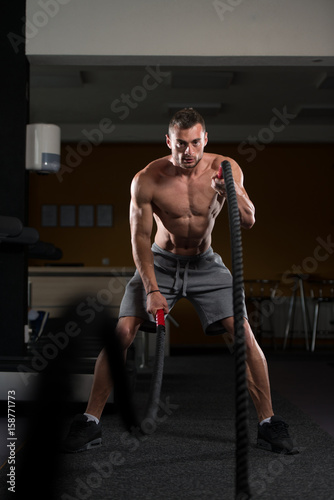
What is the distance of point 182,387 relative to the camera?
3926mm

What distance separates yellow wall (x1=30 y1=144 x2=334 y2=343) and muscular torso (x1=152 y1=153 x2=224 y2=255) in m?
5.33

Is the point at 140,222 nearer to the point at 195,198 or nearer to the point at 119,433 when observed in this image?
the point at 195,198

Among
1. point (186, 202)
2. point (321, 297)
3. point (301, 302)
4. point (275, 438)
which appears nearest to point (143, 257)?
point (186, 202)

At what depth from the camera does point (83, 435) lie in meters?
2.16

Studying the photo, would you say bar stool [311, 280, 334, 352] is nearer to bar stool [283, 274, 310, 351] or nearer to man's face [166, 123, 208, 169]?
bar stool [283, 274, 310, 351]

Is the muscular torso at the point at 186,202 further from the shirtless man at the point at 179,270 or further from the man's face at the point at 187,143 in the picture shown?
the man's face at the point at 187,143

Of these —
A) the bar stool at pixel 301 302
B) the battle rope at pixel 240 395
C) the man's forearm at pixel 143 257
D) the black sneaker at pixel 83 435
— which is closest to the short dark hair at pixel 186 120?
the man's forearm at pixel 143 257

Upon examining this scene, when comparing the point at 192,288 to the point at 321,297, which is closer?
the point at 192,288

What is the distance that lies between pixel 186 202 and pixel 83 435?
3.42ft

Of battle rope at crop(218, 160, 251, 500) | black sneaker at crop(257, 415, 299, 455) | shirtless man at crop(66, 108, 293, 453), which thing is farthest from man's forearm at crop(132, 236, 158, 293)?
battle rope at crop(218, 160, 251, 500)

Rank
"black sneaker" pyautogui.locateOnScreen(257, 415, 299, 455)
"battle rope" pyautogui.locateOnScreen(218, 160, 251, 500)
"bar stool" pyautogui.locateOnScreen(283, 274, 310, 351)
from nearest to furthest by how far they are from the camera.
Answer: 1. "battle rope" pyautogui.locateOnScreen(218, 160, 251, 500)
2. "black sneaker" pyautogui.locateOnScreen(257, 415, 299, 455)
3. "bar stool" pyautogui.locateOnScreen(283, 274, 310, 351)

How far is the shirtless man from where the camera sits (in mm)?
2180

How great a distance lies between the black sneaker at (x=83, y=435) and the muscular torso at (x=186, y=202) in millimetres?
804

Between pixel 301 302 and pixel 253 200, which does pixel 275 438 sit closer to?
pixel 301 302
